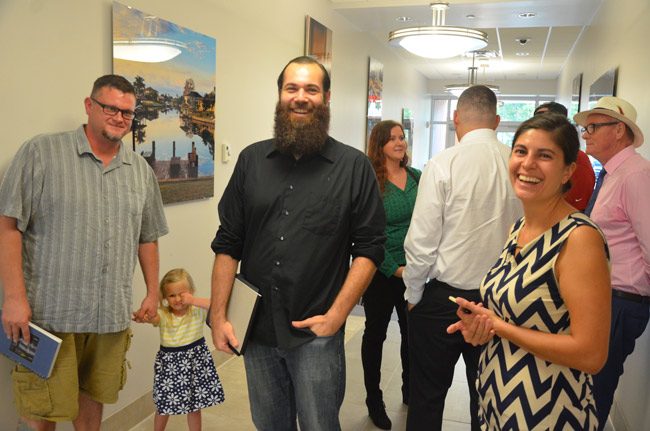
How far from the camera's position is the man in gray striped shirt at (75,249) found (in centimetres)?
202

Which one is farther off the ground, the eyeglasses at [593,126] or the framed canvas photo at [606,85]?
the framed canvas photo at [606,85]

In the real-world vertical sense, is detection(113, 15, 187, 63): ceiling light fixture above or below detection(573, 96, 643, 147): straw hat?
above

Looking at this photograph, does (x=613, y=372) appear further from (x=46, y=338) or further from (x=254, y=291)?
(x=46, y=338)

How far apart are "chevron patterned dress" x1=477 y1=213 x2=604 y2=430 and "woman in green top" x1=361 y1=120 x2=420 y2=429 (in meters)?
1.39

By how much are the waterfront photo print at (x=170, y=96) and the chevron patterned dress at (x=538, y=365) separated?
1.98 m

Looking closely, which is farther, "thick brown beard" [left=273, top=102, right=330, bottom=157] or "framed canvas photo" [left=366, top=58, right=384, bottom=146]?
"framed canvas photo" [left=366, top=58, right=384, bottom=146]

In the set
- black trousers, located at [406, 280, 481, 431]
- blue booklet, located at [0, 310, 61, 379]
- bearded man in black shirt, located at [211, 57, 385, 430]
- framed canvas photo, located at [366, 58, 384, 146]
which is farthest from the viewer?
framed canvas photo, located at [366, 58, 384, 146]

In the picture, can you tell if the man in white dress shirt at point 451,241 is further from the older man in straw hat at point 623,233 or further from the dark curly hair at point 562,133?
the dark curly hair at point 562,133

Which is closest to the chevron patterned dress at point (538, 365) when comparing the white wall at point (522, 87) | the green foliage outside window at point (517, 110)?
the white wall at point (522, 87)

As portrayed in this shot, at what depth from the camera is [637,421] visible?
110 inches

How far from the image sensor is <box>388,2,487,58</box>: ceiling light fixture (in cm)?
326

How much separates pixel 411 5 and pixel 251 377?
170 inches

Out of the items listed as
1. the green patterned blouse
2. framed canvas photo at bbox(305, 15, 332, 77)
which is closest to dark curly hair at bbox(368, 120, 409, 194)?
the green patterned blouse

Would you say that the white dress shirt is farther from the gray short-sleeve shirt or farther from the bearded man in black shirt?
the gray short-sleeve shirt
